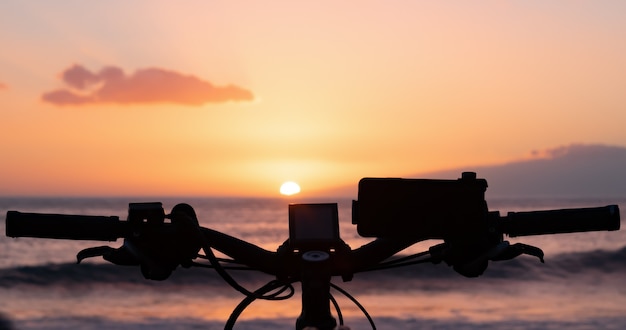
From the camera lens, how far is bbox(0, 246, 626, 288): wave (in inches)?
1062

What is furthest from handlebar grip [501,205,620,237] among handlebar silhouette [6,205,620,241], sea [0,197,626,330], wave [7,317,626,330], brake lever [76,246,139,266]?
wave [7,317,626,330]

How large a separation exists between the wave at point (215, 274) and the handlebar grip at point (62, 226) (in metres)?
21.9

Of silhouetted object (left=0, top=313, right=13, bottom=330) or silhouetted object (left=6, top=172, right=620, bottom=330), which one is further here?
silhouetted object (left=0, top=313, right=13, bottom=330)

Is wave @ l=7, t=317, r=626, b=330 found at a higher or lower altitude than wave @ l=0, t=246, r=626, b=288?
lower

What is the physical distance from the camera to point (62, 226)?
123 inches

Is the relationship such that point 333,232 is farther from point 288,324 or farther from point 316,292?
point 288,324

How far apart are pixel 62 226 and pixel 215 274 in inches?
947

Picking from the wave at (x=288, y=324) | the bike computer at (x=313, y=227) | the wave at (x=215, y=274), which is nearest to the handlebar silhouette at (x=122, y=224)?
the bike computer at (x=313, y=227)

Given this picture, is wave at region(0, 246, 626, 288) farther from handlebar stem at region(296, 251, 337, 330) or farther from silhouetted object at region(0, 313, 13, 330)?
handlebar stem at region(296, 251, 337, 330)

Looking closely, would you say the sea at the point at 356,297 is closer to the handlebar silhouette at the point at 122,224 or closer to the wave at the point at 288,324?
the wave at the point at 288,324

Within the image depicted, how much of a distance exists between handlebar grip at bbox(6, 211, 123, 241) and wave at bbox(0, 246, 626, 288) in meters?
21.9

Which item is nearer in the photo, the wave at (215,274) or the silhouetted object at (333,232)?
the silhouetted object at (333,232)

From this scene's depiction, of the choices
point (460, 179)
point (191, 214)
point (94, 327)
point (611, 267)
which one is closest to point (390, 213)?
point (460, 179)

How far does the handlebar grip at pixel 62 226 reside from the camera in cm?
307
